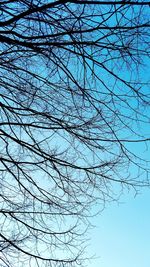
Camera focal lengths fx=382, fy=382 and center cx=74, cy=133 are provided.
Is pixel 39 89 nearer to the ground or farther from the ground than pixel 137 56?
farther from the ground

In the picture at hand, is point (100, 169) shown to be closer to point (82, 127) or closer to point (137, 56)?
point (82, 127)

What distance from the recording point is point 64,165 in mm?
4539

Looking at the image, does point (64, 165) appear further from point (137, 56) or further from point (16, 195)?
point (137, 56)

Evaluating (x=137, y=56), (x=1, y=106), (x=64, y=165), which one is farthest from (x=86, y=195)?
(x=137, y=56)

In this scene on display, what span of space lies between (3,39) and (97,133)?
4.68 feet

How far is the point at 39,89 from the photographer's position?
4.31m

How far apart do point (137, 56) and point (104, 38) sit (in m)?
0.36

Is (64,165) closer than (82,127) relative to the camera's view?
No

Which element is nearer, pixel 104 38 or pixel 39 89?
pixel 104 38

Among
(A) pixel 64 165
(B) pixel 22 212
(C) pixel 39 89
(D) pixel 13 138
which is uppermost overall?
(C) pixel 39 89

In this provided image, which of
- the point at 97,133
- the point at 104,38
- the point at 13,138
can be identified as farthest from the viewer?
the point at 13,138

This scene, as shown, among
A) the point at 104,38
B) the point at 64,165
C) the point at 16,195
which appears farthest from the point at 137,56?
the point at 16,195

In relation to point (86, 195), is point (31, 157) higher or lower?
higher

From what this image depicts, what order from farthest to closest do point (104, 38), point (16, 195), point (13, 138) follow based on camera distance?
point (16, 195), point (13, 138), point (104, 38)
